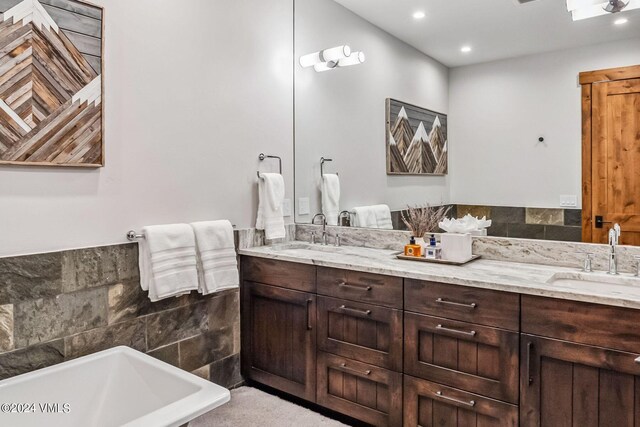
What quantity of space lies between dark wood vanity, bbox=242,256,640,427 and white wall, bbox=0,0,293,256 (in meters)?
0.65

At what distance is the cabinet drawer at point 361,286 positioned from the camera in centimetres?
219

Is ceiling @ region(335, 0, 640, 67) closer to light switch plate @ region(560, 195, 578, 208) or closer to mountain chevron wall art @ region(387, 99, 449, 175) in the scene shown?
mountain chevron wall art @ region(387, 99, 449, 175)

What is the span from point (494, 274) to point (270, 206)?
1.44m

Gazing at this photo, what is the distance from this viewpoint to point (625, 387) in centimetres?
163

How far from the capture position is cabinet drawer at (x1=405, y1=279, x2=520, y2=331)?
1.86 m

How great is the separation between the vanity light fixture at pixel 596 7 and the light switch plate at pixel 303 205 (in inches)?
75.7

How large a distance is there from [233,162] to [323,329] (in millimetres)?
1162

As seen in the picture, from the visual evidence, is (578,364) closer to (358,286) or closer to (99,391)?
(358,286)

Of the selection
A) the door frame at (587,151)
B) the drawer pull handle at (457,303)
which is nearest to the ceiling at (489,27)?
the door frame at (587,151)

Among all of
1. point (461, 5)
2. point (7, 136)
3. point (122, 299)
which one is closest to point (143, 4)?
point (7, 136)

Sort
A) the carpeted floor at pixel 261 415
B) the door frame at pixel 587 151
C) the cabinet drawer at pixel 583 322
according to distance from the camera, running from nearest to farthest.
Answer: the cabinet drawer at pixel 583 322
the door frame at pixel 587 151
the carpeted floor at pixel 261 415

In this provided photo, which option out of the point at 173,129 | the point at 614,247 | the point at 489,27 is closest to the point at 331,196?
the point at 173,129

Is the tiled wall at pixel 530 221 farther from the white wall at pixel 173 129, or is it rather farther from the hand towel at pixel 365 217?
the white wall at pixel 173 129

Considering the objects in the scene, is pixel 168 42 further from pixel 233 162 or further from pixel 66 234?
pixel 66 234
